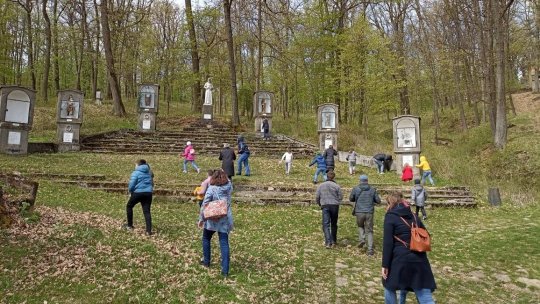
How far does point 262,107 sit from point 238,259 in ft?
68.7

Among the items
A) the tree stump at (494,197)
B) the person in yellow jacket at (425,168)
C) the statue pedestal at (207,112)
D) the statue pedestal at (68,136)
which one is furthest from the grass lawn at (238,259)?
the statue pedestal at (207,112)

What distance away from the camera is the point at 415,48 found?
102ft

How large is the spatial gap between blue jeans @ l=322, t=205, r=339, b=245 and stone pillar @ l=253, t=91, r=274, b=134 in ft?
62.2

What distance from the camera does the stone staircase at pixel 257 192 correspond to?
1250 cm

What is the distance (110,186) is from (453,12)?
23.1 meters

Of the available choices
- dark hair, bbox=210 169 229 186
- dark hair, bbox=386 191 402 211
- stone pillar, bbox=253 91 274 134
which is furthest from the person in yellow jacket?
stone pillar, bbox=253 91 274 134

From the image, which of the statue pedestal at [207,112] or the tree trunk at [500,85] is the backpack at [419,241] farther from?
the statue pedestal at [207,112]

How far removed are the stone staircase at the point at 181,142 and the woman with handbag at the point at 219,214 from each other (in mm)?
15836

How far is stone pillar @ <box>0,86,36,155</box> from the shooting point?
1723 centimetres

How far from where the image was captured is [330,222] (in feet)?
28.3

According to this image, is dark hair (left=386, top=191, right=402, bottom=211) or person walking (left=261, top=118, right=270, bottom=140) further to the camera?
person walking (left=261, top=118, right=270, bottom=140)

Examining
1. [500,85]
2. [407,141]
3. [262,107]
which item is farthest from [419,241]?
[262,107]

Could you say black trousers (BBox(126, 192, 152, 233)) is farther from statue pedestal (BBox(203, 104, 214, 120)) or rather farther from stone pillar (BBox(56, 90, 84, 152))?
statue pedestal (BBox(203, 104, 214, 120))

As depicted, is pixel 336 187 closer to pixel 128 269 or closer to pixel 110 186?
pixel 128 269
